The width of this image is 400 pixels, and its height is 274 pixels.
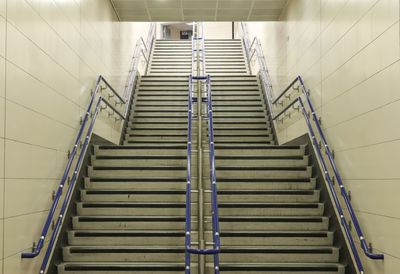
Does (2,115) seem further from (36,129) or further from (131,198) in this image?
(131,198)

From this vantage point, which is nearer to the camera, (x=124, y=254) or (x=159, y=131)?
(x=124, y=254)

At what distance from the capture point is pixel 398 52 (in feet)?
11.4

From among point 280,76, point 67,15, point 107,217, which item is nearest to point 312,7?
point 280,76

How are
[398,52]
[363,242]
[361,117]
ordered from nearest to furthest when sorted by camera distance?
[398,52]
[363,242]
[361,117]

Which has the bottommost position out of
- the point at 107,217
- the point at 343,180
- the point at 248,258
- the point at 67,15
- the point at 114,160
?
the point at 248,258

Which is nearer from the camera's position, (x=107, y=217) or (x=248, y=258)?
(x=248, y=258)

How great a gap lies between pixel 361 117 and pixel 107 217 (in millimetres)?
2921

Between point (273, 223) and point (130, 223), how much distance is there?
1591 millimetres

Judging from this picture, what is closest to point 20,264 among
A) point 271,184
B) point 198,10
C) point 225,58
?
point 271,184

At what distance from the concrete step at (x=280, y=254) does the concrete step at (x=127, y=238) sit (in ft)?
1.53

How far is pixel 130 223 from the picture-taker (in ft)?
17.3

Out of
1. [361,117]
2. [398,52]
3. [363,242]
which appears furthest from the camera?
[361,117]

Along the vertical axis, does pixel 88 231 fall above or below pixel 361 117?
below

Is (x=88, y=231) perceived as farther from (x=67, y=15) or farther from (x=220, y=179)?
(x=67, y=15)
